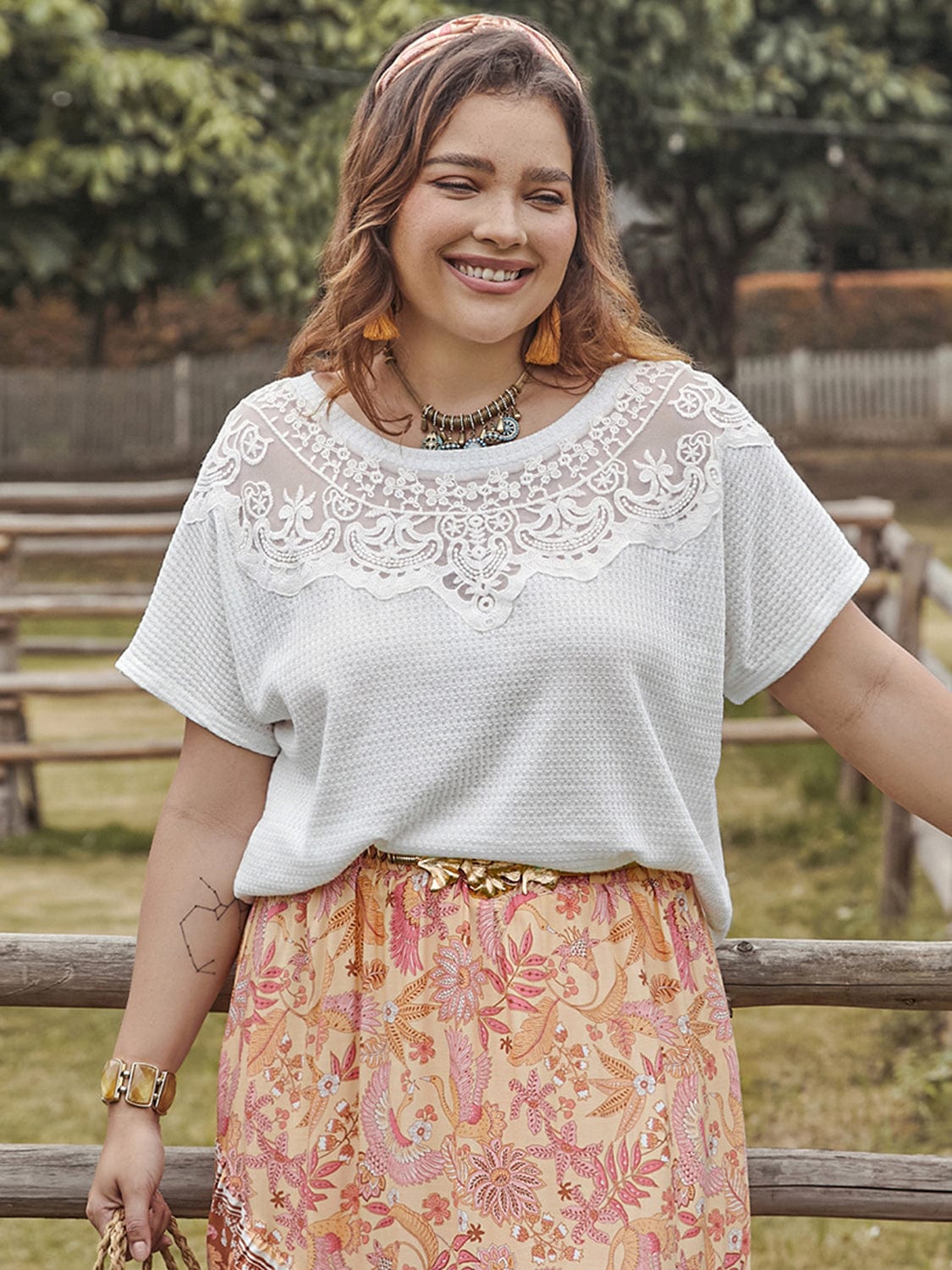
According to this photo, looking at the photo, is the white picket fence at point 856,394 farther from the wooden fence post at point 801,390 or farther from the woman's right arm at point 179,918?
the woman's right arm at point 179,918

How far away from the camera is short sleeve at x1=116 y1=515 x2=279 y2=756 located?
1.70m

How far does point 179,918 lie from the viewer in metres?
1.73

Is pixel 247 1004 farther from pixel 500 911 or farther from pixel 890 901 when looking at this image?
pixel 890 901

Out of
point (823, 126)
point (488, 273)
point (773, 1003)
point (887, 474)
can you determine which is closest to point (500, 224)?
point (488, 273)

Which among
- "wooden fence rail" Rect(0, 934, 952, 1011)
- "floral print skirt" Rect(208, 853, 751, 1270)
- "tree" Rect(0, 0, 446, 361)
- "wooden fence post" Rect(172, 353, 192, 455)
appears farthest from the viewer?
"wooden fence post" Rect(172, 353, 192, 455)

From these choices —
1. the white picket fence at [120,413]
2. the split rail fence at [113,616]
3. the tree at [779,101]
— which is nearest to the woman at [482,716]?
the split rail fence at [113,616]

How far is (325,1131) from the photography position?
164 cm

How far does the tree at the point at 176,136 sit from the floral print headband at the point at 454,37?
881cm

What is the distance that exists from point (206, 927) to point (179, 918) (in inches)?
1.2

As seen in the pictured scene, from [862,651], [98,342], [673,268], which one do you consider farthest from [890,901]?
[98,342]

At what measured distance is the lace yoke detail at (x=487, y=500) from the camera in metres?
1.59

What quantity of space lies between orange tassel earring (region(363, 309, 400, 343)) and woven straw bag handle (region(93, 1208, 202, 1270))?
3.01 feet

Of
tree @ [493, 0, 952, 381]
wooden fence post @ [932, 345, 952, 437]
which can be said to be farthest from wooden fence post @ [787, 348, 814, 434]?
tree @ [493, 0, 952, 381]

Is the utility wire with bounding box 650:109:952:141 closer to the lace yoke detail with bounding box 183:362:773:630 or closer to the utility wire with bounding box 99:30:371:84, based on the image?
the utility wire with bounding box 99:30:371:84
